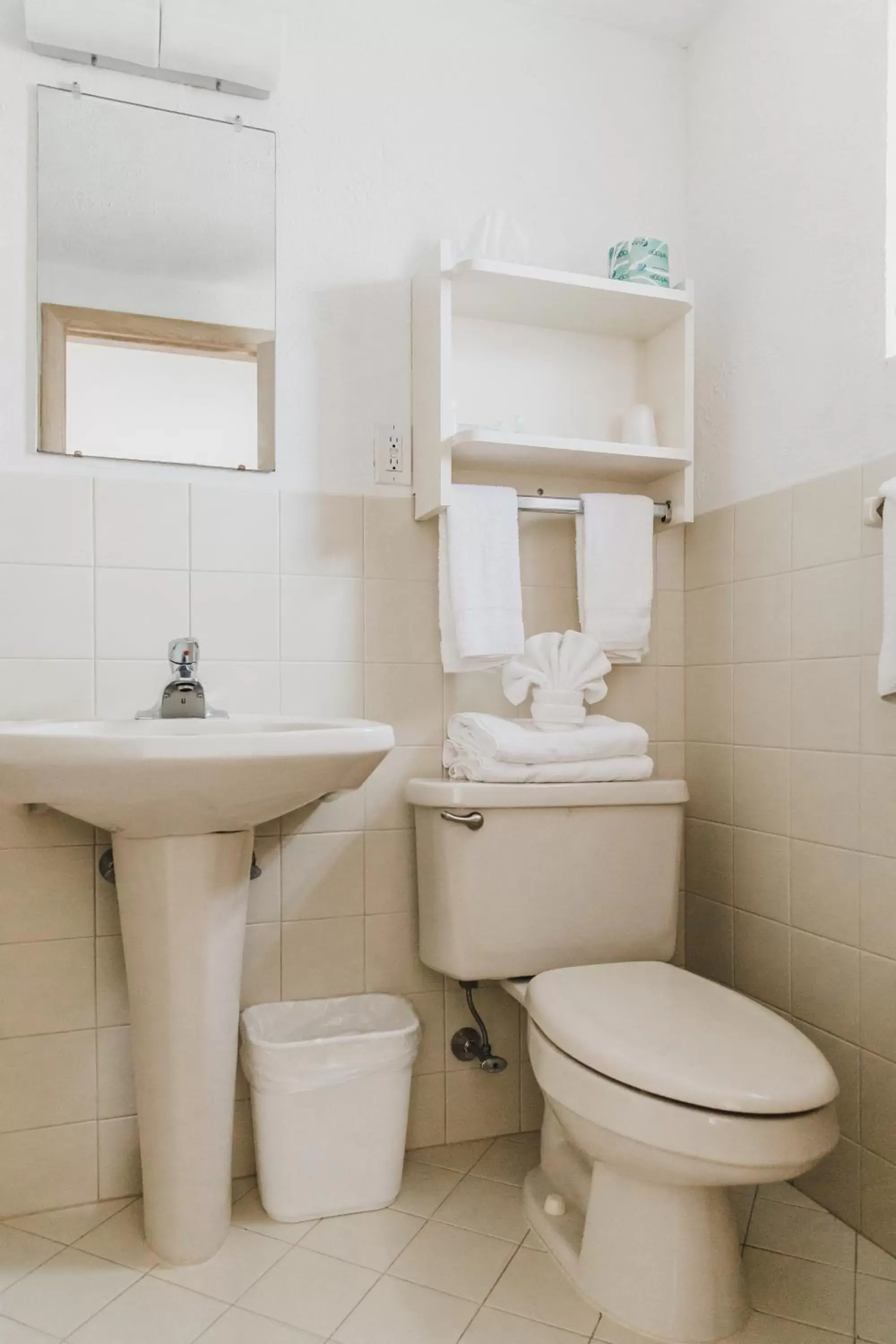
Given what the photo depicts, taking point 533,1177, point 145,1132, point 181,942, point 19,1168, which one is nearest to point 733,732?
point 533,1177

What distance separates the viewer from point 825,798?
1.49 m

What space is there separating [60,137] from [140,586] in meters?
0.74

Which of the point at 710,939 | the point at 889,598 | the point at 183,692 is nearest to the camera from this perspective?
the point at 889,598

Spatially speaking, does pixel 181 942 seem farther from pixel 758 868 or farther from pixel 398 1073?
pixel 758 868

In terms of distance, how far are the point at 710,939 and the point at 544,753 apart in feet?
1.89

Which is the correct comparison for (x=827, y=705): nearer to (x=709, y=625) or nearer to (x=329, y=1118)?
(x=709, y=625)

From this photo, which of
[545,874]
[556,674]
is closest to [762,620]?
[556,674]

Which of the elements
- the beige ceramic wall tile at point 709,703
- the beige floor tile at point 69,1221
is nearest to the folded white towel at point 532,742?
the beige ceramic wall tile at point 709,703

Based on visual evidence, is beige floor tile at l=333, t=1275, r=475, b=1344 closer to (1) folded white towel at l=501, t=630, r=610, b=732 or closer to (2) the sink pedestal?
(2) the sink pedestal

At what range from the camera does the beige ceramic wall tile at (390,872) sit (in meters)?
1.67

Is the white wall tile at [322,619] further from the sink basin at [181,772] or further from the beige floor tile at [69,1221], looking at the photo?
the beige floor tile at [69,1221]

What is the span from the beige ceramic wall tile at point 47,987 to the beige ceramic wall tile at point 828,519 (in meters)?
1.35

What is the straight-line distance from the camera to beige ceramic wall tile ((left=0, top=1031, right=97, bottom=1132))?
1.47 metres

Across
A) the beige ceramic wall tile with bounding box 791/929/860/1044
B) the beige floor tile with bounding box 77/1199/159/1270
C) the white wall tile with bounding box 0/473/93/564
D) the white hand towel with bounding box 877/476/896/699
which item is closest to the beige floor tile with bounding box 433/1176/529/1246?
the beige floor tile with bounding box 77/1199/159/1270
